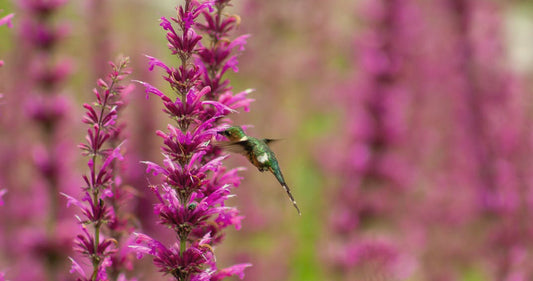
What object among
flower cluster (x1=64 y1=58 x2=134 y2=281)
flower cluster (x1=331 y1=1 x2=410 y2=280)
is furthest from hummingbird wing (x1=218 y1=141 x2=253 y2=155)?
flower cluster (x1=331 y1=1 x2=410 y2=280)

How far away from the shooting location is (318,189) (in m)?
10.4

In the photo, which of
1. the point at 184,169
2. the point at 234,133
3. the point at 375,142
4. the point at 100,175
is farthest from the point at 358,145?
the point at 100,175

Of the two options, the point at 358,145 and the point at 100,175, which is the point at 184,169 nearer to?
the point at 100,175

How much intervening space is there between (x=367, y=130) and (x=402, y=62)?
726mm

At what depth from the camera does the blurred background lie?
15.7ft

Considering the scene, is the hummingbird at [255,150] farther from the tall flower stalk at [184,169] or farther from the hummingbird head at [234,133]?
the tall flower stalk at [184,169]

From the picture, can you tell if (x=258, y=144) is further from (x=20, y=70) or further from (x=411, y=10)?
(x=411, y=10)

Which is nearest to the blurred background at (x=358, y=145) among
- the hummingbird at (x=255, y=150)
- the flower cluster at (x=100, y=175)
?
the hummingbird at (x=255, y=150)

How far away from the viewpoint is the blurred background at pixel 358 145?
479cm

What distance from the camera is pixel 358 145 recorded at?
6809mm

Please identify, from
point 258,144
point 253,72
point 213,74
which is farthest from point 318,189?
point 213,74

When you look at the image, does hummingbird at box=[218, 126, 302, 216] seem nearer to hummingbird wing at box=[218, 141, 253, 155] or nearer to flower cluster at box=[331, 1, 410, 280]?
hummingbird wing at box=[218, 141, 253, 155]

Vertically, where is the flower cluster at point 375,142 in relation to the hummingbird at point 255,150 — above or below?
above

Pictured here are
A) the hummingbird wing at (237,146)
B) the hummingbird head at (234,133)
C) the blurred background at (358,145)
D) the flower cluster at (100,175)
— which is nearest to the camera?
the flower cluster at (100,175)
